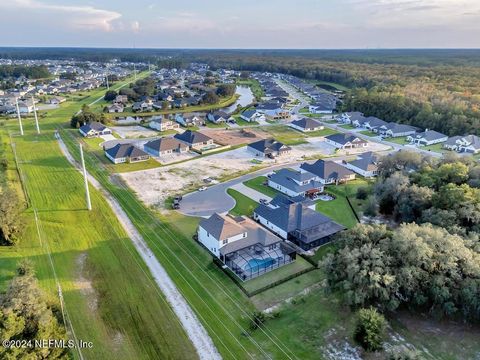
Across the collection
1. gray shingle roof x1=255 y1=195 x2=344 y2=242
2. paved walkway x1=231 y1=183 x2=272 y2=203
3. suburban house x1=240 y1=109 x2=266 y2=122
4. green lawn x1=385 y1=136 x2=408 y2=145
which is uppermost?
suburban house x1=240 y1=109 x2=266 y2=122

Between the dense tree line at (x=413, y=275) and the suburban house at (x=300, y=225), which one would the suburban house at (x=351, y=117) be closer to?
the suburban house at (x=300, y=225)

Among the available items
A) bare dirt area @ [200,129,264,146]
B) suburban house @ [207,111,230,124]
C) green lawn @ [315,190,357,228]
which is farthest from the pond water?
green lawn @ [315,190,357,228]

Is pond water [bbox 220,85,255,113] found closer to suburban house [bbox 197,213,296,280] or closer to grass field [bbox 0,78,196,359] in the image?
grass field [bbox 0,78,196,359]

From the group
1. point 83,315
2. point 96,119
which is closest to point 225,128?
point 96,119

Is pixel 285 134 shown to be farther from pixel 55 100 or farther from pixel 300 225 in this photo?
pixel 55 100

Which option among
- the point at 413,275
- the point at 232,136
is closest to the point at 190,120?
the point at 232,136

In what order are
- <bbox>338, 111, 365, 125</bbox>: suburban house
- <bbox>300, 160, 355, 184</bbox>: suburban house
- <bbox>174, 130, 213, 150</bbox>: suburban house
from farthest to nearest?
<bbox>338, 111, 365, 125</bbox>: suburban house
<bbox>174, 130, 213, 150</bbox>: suburban house
<bbox>300, 160, 355, 184</bbox>: suburban house

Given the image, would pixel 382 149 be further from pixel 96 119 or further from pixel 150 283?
pixel 96 119
